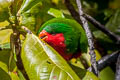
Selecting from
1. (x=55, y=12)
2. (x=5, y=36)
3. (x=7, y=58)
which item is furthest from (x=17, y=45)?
(x=55, y=12)

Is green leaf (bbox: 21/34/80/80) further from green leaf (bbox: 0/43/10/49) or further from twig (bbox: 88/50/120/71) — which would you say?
twig (bbox: 88/50/120/71)

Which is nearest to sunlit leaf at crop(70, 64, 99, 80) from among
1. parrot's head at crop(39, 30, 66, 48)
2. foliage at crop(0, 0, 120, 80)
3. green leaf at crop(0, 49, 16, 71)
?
foliage at crop(0, 0, 120, 80)

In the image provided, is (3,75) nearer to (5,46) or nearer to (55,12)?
(5,46)

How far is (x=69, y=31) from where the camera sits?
3.42 feet

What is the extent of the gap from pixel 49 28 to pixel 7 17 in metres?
0.14

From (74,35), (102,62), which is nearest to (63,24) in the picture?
(74,35)

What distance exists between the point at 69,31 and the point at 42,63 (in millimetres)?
210

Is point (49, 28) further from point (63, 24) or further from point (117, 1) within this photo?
point (117, 1)

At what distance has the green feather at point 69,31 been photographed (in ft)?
3.35

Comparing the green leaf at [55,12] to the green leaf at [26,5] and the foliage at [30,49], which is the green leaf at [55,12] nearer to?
the foliage at [30,49]

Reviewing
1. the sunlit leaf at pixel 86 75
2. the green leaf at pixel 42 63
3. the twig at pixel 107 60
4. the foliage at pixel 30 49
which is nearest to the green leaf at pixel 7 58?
the foliage at pixel 30 49

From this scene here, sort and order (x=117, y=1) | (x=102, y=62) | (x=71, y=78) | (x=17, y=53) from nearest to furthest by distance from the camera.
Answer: (x=71, y=78), (x=17, y=53), (x=102, y=62), (x=117, y=1)

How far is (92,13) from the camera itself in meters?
1.81

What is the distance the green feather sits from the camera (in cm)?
102
